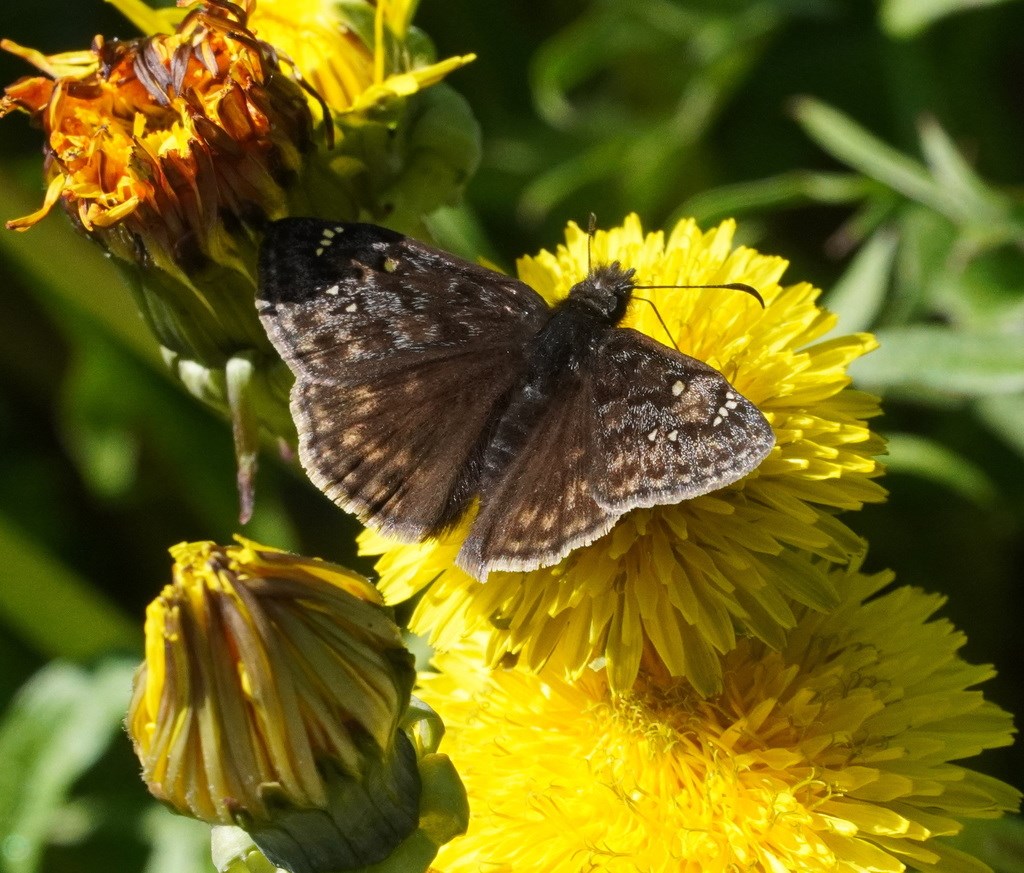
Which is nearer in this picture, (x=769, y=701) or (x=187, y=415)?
(x=769, y=701)

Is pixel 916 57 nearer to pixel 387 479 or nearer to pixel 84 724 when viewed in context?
pixel 387 479

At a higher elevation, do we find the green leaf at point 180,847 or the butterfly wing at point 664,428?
the butterfly wing at point 664,428

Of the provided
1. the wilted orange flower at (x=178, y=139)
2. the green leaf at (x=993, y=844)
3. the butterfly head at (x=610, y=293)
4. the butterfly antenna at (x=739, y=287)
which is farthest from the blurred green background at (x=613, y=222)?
the wilted orange flower at (x=178, y=139)

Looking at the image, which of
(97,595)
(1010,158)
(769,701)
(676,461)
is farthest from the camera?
(1010,158)

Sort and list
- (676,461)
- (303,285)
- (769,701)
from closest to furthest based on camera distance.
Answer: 1. (676,461)
2. (769,701)
3. (303,285)

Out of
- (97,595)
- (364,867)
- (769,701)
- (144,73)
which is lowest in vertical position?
(97,595)

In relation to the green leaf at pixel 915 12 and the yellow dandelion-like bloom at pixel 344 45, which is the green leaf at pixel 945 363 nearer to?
the green leaf at pixel 915 12

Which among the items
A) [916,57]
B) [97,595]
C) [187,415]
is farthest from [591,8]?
[97,595]
